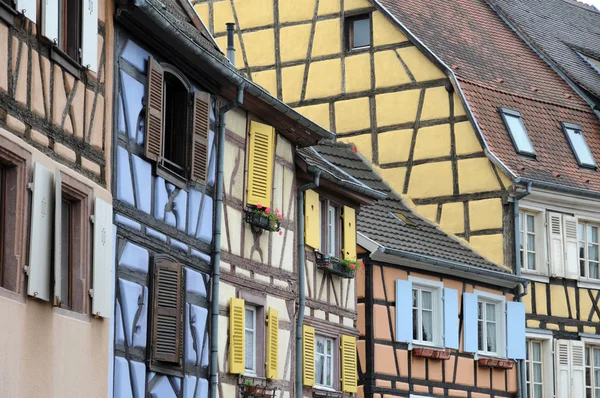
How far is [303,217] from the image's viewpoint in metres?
22.8

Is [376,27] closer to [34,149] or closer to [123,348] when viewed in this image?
[123,348]

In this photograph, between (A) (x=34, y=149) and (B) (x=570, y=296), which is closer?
(A) (x=34, y=149)

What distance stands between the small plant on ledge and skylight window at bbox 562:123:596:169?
1244cm

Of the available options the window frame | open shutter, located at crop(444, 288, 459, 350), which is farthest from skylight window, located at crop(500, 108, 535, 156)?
open shutter, located at crop(444, 288, 459, 350)

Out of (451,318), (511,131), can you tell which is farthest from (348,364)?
(511,131)

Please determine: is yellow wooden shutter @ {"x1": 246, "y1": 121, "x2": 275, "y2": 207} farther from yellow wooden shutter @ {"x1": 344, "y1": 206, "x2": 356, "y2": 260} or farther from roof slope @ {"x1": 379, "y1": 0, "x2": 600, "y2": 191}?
roof slope @ {"x1": 379, "y1": 0, "x2": 600, "y2": 191}

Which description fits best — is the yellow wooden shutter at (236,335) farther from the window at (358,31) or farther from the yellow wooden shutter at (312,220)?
the window at (358,31)

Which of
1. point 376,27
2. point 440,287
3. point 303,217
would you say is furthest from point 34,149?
point 376,27

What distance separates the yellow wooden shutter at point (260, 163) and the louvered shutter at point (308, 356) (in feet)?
8.04

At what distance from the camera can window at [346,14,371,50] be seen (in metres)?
31.3

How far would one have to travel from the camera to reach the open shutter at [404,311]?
1033 inches

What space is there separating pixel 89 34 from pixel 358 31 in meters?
16.5

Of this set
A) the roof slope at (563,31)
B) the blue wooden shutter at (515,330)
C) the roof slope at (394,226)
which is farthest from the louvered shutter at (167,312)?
the roof slope at (563,31)

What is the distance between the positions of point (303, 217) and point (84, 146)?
786cm
